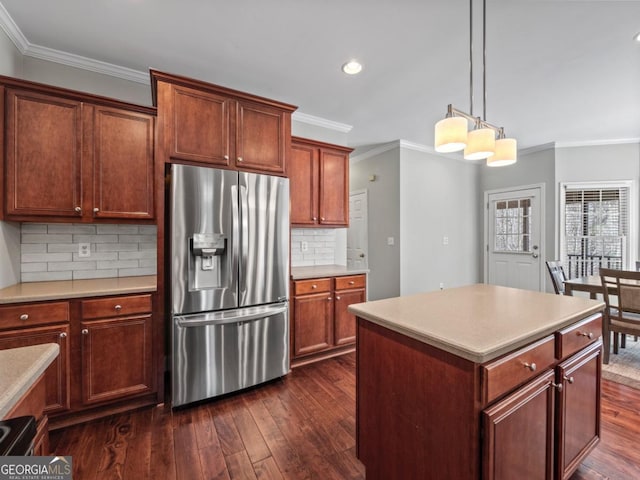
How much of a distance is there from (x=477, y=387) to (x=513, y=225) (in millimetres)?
5100

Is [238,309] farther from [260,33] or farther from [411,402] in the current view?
[260,33]

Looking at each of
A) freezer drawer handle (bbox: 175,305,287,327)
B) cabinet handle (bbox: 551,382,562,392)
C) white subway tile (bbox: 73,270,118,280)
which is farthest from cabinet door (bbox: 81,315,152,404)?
cabinet handle (bbox: 551,382,562,392)

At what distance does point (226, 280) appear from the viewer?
7.47 ft

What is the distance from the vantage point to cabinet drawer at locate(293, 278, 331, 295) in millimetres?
2791

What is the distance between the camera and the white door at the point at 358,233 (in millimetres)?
5160

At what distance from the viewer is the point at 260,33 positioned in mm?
2127

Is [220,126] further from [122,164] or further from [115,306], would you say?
[115,306]

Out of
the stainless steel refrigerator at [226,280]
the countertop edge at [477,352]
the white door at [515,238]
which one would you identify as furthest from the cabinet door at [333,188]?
the white door at [515,238]

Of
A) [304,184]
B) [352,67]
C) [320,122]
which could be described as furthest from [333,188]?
[352,67]

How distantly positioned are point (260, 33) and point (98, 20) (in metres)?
1.07

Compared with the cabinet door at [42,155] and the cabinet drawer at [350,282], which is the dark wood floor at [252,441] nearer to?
the cabinet drawer at [350,282]

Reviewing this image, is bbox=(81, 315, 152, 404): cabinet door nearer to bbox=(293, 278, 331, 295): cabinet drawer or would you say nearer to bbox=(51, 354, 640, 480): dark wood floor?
bbox=(51, 354, 640, 480): dark wood floor

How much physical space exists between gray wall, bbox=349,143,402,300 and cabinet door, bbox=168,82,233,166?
290 centimetres

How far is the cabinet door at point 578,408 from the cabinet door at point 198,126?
98.2 inches
